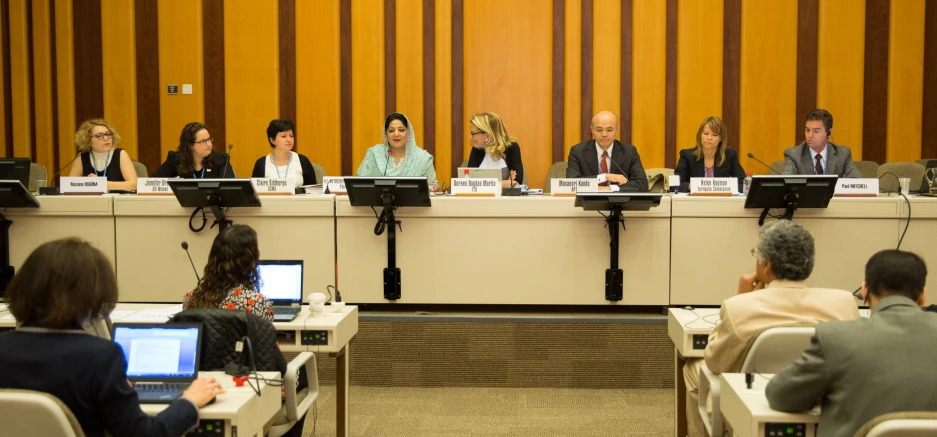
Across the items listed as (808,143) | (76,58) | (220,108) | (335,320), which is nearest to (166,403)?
(335,320)

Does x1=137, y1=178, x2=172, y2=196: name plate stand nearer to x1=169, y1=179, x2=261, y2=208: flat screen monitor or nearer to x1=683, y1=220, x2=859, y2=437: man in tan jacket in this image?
x1=169, y1=179, x2=261, y2=208: flat screen monitor

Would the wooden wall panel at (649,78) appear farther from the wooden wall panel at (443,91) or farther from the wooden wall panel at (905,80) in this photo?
the wooden wall panel at (905,80)

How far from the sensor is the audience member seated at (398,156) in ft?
17.5

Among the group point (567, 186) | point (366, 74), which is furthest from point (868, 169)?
point (366, 74)

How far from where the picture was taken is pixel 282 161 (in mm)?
5527

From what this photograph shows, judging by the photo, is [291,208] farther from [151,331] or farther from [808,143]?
[808,143]

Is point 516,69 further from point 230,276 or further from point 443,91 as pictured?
point 230,276

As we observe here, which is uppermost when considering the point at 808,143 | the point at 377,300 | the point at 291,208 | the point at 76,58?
the point at 76,58

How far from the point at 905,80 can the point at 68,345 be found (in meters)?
6.75

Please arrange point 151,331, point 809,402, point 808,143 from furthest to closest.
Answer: point 808,143, point 151,331, point 809,402

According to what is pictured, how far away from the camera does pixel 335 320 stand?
3305 millimetres

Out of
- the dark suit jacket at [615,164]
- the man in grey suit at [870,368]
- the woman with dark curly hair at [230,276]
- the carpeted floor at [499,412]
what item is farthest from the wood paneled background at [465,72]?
the man in grey suit at [870,368]

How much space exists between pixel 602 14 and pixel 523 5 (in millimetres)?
663

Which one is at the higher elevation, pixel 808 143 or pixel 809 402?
pixel 808 143
